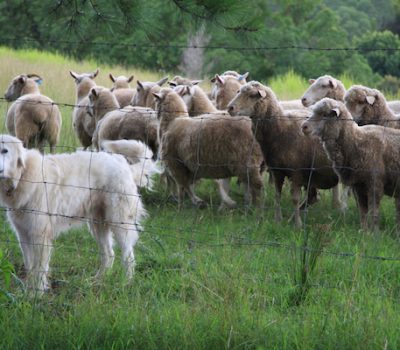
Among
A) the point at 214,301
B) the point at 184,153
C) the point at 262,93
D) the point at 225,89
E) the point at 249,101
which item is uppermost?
the point at 262,93

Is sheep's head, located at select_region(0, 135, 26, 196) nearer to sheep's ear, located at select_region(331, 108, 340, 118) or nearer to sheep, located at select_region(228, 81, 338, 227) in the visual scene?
sheep's ear, located at select_region(331, 108, 340, 118)

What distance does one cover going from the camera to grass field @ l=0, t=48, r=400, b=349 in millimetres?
5539

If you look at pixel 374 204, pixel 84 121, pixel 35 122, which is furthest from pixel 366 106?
pixel 35 122

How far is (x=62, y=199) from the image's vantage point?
749 centimetres

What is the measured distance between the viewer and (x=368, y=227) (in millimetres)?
9711

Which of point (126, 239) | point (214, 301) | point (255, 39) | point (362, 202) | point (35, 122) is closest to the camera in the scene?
point (214, 301)

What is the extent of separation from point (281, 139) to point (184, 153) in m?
1.38

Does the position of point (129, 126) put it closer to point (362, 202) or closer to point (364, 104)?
point (364, 104)

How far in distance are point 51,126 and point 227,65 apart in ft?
86.1

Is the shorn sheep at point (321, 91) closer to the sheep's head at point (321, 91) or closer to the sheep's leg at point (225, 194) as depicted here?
the sheep's head at point (321, 91)

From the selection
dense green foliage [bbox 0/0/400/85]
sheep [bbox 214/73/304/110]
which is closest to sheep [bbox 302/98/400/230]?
dense green foliage [bbox 0/0/400/85]

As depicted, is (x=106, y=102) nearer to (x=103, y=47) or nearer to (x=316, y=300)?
(x=316, y=300)

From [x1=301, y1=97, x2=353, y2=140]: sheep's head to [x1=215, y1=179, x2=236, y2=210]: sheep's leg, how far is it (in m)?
2.55

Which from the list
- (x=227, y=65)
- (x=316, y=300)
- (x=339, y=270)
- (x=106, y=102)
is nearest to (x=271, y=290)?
(x=316, y=300)
